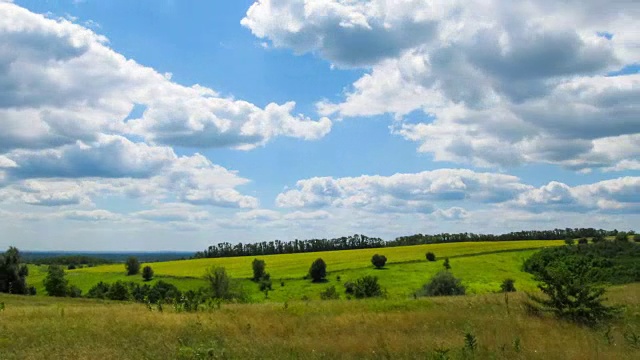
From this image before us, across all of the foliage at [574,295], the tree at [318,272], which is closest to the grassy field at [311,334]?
the foliage at [574,295]

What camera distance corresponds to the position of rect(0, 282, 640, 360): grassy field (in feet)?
38.0

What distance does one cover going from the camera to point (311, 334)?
14.4m

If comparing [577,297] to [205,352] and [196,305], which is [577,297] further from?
[196,305]

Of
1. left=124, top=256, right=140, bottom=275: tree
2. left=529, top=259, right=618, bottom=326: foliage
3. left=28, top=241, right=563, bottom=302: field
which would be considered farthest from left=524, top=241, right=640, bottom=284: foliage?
left=124, top=256, right=140, bottom=275: tree

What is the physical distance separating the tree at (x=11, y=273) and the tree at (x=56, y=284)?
295 inches

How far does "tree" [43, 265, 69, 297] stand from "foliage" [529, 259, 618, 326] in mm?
72470

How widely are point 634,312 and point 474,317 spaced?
5.78 meters

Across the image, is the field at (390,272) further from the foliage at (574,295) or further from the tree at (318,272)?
the foliage at (574,295)

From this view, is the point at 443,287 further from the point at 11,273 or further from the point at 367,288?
the point at 11,273

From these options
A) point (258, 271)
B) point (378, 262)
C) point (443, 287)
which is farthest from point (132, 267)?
point (443, 287)

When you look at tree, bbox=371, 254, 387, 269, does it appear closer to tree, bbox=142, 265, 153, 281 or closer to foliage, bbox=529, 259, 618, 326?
tree, bbox=142, 265, 153, 281

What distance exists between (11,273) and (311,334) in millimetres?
63008

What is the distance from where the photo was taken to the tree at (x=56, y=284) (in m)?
73.8

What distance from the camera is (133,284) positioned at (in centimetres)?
8994
